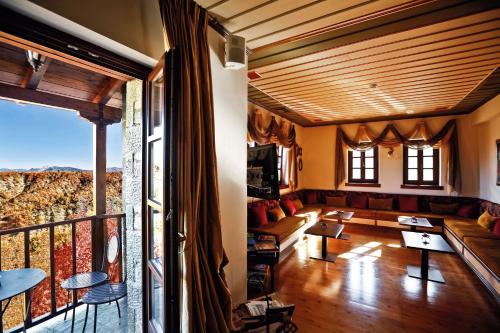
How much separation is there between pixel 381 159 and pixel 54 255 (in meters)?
7.02

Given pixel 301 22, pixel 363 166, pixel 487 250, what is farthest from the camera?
pixel 363 166

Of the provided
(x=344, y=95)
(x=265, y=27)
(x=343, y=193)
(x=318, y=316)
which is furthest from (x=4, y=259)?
(x=343, y=193)

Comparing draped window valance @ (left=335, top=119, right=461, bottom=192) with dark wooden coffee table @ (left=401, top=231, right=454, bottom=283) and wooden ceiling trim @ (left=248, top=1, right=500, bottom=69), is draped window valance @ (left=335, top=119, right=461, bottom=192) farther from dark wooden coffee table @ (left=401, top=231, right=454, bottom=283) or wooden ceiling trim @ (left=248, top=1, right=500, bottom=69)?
wooden ceiling trim @ (left=248, top=1, right=500, bottom=69)

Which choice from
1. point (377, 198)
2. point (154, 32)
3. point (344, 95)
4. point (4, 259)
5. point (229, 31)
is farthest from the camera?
point (377, 198)

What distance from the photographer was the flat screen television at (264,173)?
2.23 metres

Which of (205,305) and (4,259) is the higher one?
(205,305)

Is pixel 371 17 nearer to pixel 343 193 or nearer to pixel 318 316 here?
pixel 318 316

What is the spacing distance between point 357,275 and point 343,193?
3.60m

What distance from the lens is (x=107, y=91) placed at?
291 centimetres

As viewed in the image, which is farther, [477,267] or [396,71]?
[477,267]

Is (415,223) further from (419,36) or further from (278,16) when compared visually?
(278,16)

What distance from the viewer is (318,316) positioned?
2.43 meters

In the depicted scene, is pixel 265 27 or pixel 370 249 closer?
pixel 265 27

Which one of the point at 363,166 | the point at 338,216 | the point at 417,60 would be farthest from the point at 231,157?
the point at 363,166
